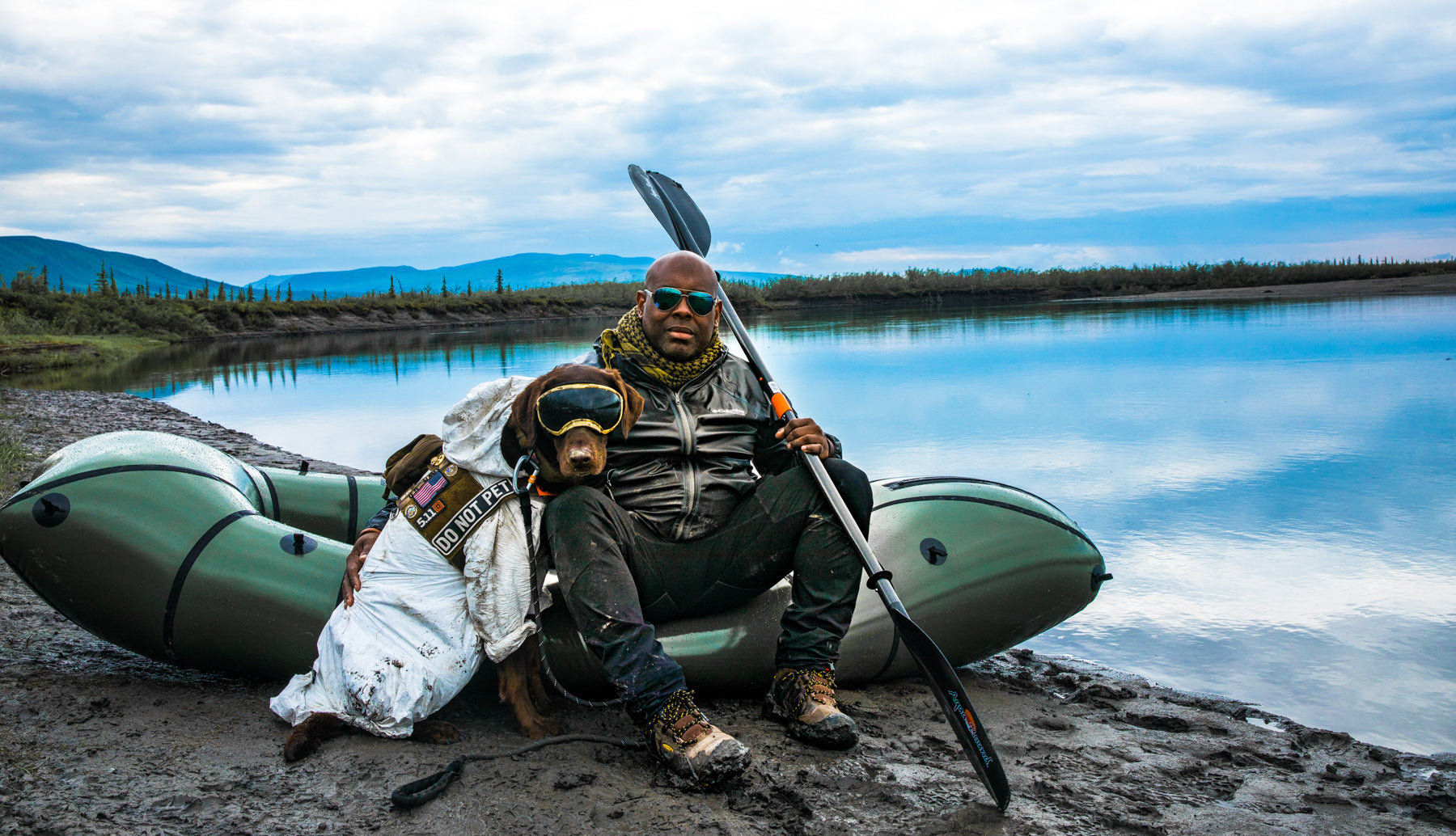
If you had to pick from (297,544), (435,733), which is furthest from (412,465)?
(435,733)

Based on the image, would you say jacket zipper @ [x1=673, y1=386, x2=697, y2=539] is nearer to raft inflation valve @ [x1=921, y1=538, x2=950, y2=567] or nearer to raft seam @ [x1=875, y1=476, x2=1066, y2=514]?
raft inflation valve @ [x1=921, y1=538, x2=950, y2=567]

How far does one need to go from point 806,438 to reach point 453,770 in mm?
1353

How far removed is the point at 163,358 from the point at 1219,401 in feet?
66.0

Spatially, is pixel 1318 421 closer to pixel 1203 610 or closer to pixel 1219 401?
pixel 1219 401

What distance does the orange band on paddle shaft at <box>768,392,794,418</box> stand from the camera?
314 centimetres

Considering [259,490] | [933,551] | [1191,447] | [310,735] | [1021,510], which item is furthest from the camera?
[1191,447]

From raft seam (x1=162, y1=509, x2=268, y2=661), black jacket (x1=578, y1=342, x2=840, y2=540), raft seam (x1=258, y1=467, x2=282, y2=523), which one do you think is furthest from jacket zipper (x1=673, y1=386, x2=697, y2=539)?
raft seam (x1=258, y1=467, x2=282, y2=523)

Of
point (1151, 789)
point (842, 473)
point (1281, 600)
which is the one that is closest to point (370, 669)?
point (842, 473)

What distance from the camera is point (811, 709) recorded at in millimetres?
2654

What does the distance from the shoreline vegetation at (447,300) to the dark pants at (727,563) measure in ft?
58.0

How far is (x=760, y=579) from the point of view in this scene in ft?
9.66

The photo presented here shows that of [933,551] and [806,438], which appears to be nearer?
[806,438]

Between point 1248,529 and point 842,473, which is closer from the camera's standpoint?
point 842,473

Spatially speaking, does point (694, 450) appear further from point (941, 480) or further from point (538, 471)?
point (941, 480)
